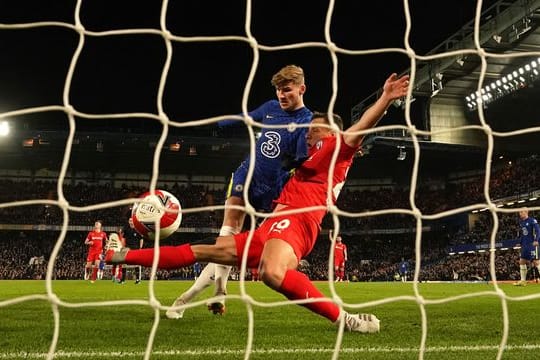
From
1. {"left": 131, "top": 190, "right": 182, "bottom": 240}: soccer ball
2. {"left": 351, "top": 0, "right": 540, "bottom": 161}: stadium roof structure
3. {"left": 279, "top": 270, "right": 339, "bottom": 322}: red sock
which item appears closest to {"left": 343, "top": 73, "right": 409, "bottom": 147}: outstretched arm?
{"left": 279, "top": 270, "right": 339, "bottom": 322}: red sock

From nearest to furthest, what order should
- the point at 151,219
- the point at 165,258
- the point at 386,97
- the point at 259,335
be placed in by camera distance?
the point at 386,97, the point at 165,258, the point at 259,335, the point at 151,219

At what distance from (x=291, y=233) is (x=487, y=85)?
90.4 ft

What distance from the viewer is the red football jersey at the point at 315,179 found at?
145 inches

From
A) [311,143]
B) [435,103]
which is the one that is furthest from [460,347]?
[435,103]

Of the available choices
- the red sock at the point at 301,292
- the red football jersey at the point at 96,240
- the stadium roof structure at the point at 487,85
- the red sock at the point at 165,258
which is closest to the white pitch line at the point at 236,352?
the red sock at the point at 301,292

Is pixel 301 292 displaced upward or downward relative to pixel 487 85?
downward

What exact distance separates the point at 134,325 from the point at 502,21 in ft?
69.6

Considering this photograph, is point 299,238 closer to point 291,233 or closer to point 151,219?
point 291,233

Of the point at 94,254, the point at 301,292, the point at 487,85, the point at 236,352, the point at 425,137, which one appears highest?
the point at 487,85

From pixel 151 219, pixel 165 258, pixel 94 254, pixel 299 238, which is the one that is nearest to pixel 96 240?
pixel 94 254

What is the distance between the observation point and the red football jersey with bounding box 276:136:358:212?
3691 millimetres

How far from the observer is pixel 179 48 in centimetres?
3077

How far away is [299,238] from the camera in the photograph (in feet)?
11.6

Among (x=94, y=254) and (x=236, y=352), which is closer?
(x=236, y=352)
